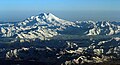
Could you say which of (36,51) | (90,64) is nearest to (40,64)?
(90,64)

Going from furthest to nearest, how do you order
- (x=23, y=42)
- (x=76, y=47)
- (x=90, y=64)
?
1. (x=23, y=42)
2. (x=76, y=47)
3. (x=90, y=64)

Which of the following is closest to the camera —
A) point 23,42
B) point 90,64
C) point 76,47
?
point 90,64

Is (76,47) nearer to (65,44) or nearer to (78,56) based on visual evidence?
(65,44)

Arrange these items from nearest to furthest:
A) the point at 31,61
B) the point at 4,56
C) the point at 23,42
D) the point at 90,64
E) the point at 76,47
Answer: the point at 90,64
the point at 31,61
the point at 4,56
the point at 76,47
the point at 23,42

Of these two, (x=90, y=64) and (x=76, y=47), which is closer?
(x=90, y=64)

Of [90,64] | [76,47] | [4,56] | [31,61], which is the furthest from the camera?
[76,47]

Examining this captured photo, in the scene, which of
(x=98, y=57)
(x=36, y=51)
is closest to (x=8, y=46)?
(x=36, y=51)

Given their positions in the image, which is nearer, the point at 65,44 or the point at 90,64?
the point at 90,64

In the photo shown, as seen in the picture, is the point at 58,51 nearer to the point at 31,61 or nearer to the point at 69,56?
the point at 69,56

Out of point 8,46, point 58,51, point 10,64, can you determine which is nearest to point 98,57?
point 58,51
